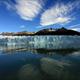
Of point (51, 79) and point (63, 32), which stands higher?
point (63, 32)

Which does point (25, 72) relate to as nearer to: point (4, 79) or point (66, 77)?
point (4, 79)

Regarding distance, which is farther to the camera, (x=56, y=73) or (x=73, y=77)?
(x=56, y=73)

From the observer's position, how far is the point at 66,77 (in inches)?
356

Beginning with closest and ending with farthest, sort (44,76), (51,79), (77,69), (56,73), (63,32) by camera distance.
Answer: (51,79), (44,76), (56,73), (77,69), (63,32)

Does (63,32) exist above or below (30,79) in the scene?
above

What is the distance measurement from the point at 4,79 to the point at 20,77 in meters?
0.98

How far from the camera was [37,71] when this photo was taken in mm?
10461

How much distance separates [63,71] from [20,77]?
318 centimetres

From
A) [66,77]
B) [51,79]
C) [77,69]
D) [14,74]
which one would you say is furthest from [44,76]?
[77,69]

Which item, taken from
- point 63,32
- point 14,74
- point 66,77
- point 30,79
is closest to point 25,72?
point 14,74

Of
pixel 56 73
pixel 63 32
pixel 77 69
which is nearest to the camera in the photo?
pixel 56 73

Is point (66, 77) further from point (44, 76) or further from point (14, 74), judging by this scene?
point (14, 74)

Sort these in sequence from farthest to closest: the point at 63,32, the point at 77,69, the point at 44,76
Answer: the point at 63,32
the point at 77,69
the point at 44,76

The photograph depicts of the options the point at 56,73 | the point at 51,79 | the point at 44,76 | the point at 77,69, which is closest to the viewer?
the point at 51,79
